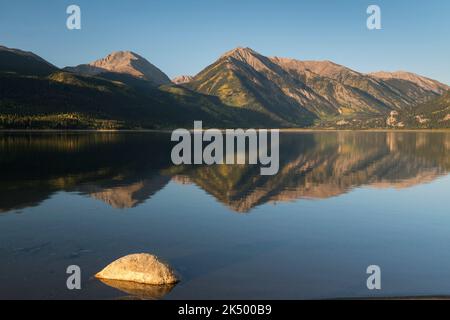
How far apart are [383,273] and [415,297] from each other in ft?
17.9

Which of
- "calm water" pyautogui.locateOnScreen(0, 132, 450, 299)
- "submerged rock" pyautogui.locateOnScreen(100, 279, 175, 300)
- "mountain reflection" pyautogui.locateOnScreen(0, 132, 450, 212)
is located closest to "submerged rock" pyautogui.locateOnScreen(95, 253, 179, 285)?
"submerged rock" pyautogui.locateOnScreen(100, 279, 175, 300)

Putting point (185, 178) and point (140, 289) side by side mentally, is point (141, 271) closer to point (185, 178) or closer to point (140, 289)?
point (140, 289)

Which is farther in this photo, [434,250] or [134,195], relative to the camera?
[134,195]

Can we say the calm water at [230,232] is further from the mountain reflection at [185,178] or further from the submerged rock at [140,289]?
the mountain reflection at [185,178]

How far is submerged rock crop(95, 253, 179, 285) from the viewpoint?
3197cm

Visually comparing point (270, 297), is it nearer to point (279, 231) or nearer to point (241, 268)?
point (241, 268)

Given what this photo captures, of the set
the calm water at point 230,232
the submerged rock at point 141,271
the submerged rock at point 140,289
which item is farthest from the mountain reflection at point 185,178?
the submerged rock at point 140,289

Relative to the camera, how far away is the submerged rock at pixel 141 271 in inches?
1259

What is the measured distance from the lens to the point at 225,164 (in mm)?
122000

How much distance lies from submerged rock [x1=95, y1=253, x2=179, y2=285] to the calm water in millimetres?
995

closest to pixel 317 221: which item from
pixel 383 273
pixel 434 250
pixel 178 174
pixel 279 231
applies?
pixel 279 231

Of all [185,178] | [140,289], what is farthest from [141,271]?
[185,178]

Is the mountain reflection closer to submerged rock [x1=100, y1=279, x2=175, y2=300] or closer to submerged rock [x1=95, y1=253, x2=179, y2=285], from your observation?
submerged rock [x1=95, y1=253, x2=179, y2=285]

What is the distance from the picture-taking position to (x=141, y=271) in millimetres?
32156
